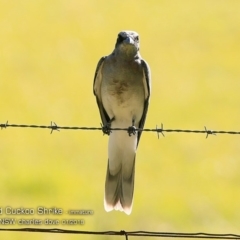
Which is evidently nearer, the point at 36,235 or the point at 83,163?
the point at 36,235

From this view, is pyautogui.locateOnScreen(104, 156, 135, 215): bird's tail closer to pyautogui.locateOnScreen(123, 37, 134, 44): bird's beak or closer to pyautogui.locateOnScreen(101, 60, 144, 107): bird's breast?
pyautogui.locateOnScreen(101, 60, 144, 107): bird's breast

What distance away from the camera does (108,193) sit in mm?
12023

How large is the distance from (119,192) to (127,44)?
1733 mm

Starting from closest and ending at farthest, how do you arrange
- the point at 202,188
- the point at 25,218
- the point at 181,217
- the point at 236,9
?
the point at 25,218
the point at 181,217
the point at 202,188
the point at 236,9

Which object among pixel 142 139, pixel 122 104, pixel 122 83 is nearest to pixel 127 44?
pixel 122 83

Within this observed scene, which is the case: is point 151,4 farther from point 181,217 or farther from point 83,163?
point 181,217

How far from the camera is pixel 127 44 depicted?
38.7 feet

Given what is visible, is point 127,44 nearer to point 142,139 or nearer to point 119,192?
point 119,192

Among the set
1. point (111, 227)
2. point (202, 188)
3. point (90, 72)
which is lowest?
point (111, 227)

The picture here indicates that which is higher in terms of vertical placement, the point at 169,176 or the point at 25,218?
the point at 169,176

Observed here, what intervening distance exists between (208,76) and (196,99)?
2688mm

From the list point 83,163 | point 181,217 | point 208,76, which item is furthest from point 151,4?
point 181,217

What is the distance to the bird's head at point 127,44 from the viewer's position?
38.7 feet

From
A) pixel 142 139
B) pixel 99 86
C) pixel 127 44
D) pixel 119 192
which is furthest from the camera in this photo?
pixel 142 139
